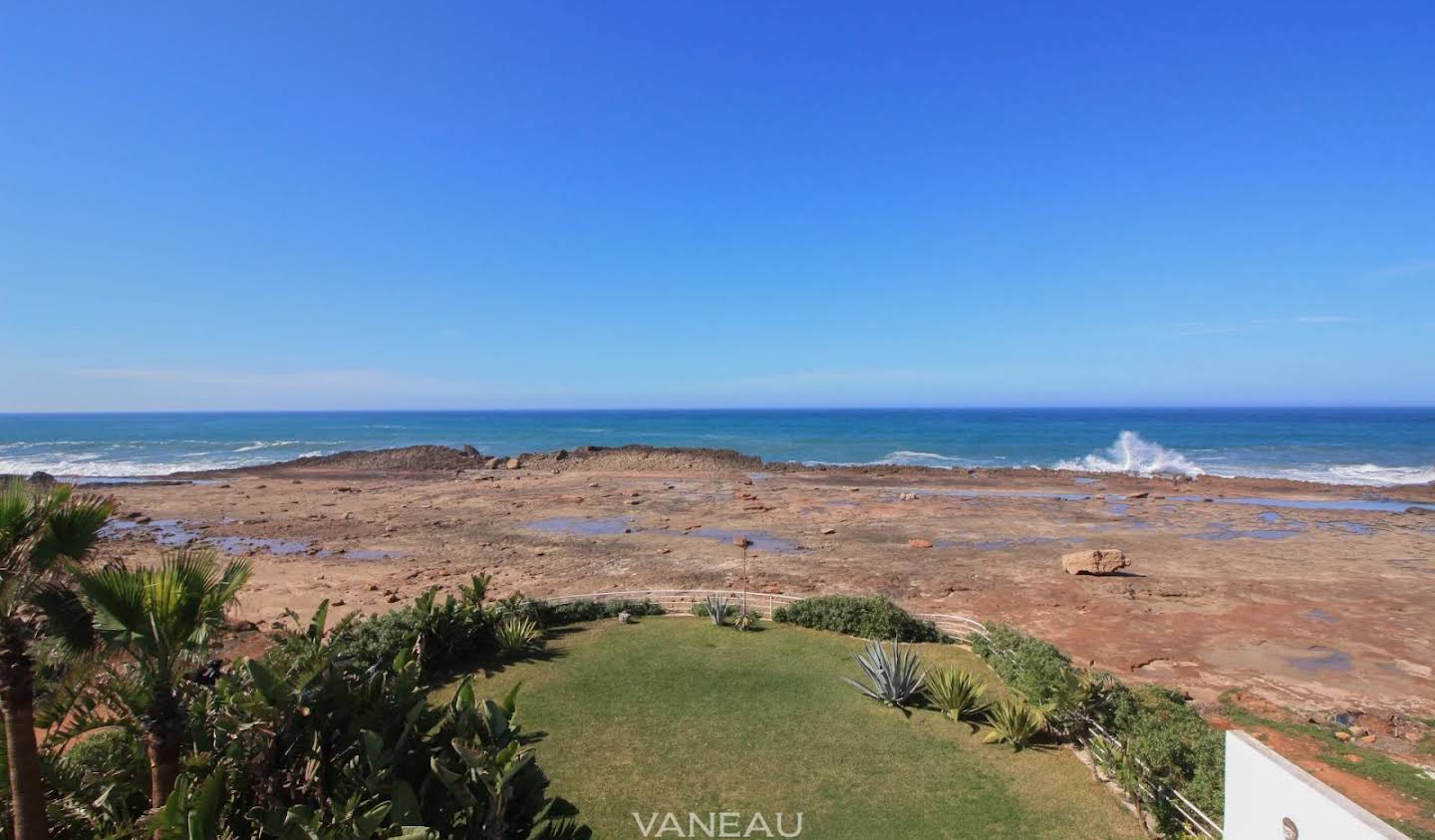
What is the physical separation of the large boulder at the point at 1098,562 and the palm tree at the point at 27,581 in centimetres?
2229

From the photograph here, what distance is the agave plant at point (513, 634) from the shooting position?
11602mm

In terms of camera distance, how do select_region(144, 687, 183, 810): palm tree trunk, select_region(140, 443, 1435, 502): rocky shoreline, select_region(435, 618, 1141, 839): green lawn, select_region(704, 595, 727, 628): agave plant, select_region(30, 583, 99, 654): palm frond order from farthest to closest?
select_region(140, 443, 1435, 502): rocky shoreline < select_region(704, 595, 727, 628): agave plant < select_region(435, 618, 1141, 839): green lawn < select_region(144, 687, 183, 810): palm tree trunk < select_region(30, 583, 99, 654): palm frond

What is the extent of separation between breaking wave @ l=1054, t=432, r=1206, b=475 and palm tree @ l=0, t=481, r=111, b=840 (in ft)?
187

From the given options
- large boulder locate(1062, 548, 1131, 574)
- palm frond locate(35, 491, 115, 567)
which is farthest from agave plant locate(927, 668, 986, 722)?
large boulder locate(1062, 548, 1131, 574)

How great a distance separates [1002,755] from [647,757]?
183 inches

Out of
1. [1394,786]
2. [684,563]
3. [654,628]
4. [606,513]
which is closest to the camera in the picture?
[1394,786]

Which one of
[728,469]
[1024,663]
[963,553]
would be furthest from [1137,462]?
[1024,663]

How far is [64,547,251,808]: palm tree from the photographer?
12.7 feet

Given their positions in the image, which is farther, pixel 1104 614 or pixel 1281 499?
pixel 1281 499

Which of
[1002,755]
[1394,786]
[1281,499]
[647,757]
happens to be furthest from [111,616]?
[1281,499]

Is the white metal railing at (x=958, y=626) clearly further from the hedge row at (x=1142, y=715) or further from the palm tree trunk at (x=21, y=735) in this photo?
the palm tree trunk at (x=21, y=735)

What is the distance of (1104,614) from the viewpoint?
638 inches

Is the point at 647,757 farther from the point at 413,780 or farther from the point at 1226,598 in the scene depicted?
the point at 1226,598

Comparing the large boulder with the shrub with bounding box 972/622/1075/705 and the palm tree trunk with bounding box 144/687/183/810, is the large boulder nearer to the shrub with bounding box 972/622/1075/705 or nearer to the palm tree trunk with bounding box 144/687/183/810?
the shrub with bounding box 972/622/1075/705
